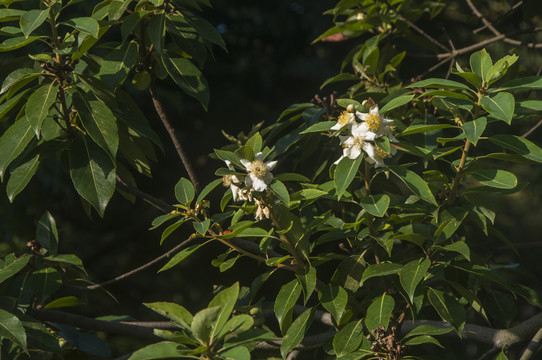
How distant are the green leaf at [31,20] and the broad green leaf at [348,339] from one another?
2.73 feet

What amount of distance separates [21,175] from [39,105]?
0.67ft

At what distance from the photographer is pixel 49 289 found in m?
1.43

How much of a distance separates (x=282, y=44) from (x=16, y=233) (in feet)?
6.48

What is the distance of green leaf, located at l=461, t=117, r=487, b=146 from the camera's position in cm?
111

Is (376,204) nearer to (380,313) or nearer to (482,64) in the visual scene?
(380,313)

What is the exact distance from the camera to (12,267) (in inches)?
54.4

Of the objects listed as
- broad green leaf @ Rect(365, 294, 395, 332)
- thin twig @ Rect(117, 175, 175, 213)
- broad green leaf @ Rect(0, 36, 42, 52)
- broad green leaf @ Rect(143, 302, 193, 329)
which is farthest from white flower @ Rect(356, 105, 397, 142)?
broad green leaf @ Rect(0, 36, 42, 52)

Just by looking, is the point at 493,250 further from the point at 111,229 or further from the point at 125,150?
the point at 111,229

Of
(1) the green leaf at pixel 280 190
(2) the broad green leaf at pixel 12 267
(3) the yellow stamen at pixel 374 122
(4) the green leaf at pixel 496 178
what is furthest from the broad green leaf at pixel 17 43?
(4) the green leaf at pixel 496 178

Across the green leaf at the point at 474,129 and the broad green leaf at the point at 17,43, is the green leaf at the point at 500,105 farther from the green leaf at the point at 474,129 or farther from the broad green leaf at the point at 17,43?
the broad green leaf at the point at 17,43

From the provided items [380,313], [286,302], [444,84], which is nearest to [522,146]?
[444,84]

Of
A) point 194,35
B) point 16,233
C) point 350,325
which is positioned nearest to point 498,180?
point 350,325

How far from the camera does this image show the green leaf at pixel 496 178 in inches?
47.0

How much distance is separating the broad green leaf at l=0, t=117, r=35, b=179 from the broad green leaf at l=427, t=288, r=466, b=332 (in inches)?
34.5
